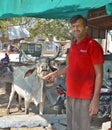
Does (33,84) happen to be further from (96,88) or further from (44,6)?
(96,88)

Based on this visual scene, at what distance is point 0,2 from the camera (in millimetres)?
5562

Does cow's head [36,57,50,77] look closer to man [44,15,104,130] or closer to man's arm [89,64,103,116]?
man [44,15,104,130]

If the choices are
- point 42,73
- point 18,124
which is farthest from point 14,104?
point 18,124

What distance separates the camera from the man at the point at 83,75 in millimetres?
4066

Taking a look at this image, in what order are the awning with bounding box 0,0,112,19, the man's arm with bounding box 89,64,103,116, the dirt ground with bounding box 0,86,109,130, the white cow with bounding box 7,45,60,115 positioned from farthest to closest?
the dirt ground with bounding box 0,86,109,130
the white cow with bounding box 7,45,60,115
the awning with bounding box 0,0,112,19
the man's arm with bounding box 89,64,103,116

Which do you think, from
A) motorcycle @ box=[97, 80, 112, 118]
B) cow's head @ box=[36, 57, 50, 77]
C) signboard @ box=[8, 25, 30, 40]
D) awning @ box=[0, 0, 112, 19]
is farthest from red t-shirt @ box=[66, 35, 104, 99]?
signboard @ box=[8, 25, 30, 40]

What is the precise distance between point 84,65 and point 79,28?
43 centimetres

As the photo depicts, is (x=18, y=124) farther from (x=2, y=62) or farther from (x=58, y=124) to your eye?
(x=2, y=62)

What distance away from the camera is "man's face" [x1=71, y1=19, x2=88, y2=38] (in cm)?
413

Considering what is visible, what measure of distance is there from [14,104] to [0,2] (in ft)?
16.4

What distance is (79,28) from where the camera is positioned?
414 cm

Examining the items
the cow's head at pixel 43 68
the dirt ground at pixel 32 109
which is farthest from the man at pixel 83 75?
the dirt ground at pixel 32 109

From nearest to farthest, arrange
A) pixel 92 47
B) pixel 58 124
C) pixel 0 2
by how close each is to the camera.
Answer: pixel 92 47
pixel 0 2
pixel 58 124

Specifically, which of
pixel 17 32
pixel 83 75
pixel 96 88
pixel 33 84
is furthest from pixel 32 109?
pixel 17 32
